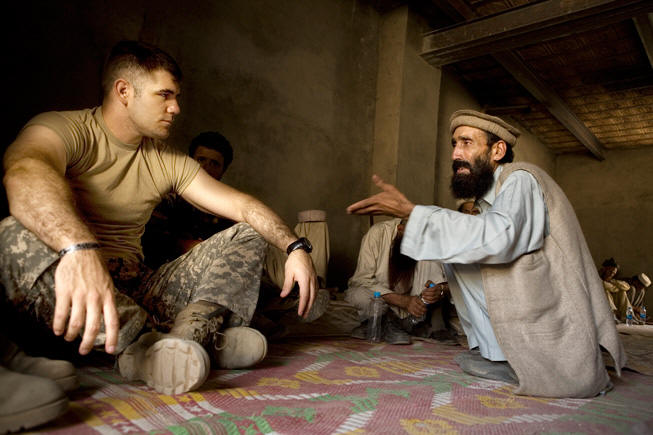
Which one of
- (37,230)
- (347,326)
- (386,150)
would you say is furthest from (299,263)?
(386,150)

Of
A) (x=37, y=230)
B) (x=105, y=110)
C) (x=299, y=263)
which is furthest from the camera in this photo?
(x=105, y=110)

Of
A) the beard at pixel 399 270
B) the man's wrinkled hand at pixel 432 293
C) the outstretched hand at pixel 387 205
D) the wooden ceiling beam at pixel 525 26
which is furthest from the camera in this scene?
the wooden ceiling beam at pixel 525 26

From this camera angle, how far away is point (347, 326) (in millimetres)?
3225

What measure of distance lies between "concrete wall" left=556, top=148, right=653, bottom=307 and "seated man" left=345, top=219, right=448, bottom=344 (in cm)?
853

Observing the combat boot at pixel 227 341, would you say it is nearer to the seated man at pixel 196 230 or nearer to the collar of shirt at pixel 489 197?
the seated man at pixel 196 230

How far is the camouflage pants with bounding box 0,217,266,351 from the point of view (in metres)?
1.26

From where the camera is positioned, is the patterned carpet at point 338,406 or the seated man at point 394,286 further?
the seated man at point 394,286

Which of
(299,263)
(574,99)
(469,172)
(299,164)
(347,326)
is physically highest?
(574,99)

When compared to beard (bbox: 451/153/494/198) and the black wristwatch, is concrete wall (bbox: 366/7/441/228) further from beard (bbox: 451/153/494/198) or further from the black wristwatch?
the black wristwatch

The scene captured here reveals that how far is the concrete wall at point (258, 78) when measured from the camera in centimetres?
296

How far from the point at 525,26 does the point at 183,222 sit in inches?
171

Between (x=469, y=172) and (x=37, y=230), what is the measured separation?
2002mm

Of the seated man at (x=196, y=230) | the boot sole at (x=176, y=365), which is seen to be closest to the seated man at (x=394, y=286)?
the seated man at (x=196, y=230)

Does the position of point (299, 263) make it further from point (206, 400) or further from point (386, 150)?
point (386, 150)
